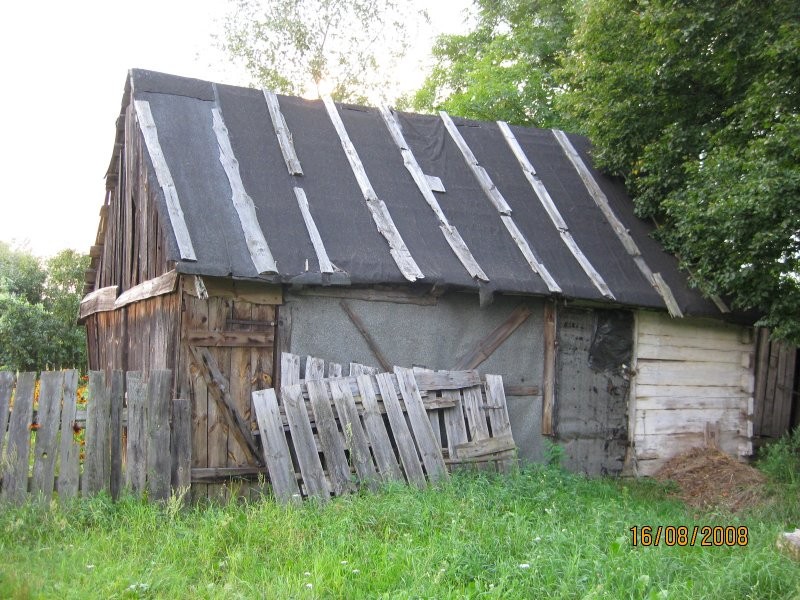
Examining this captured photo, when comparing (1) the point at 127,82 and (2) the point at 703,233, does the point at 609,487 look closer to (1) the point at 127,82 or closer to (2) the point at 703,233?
(2) the point at 703,233

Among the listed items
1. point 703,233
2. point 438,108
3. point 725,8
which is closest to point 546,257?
point 703,233

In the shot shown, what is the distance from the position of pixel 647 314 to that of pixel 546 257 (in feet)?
5.37

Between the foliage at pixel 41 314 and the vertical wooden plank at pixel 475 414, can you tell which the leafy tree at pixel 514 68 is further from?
the foliage at pixel 41 314

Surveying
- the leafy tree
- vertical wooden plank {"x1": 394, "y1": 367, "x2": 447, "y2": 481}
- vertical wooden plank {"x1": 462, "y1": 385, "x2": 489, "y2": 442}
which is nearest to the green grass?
vertical wooden plank {"x1": 394, "y1": 367, "x2": 447, "y2": 481}

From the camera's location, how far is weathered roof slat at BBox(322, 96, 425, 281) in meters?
8.23

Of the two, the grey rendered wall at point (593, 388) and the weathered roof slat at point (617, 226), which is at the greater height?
the weathered roof slat at point (617, 226)

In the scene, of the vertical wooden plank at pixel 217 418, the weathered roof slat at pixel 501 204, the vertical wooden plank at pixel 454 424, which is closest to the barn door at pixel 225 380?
the vertical wooden plank at pixel 217 418

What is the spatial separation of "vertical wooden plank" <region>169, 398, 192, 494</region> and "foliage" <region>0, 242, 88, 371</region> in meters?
11.7

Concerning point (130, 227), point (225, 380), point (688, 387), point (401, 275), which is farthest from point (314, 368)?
point (688, 387)

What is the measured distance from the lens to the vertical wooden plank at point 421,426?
299 inches

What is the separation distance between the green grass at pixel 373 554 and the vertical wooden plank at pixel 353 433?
1.68ft

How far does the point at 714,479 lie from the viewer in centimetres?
916

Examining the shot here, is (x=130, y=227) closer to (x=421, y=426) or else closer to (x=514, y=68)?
(x=421, y=426)

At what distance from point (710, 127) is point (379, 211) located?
492cm
